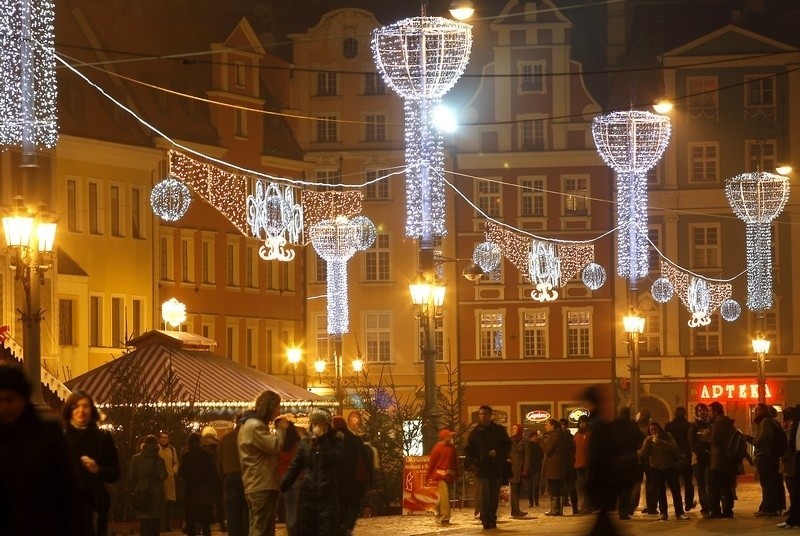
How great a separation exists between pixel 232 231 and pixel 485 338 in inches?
431

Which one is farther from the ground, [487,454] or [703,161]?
[703,161]

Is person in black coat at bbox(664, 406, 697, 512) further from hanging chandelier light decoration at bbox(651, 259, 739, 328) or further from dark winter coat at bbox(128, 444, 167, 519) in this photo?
hanging chandelier light decoration at bbox(651, 259, 739, 328)

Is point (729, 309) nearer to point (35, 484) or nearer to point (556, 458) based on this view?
point (556, 458)

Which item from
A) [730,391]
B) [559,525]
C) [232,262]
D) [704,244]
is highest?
[704,244]

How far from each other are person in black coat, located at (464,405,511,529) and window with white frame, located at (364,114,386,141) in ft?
135

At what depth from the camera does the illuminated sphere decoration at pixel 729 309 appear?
211 feet

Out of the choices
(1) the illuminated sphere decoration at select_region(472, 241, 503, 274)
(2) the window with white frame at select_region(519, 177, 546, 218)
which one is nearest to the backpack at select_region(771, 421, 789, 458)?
(1) the illuminated sphere decoration at select_region(472, 241, 503, 274)

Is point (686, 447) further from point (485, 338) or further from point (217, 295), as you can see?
point (485, 338)

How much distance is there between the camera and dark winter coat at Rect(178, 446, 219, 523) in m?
23.9

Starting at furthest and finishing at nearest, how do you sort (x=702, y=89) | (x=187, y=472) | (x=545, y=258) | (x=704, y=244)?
1. (x=704, y=244)
2. (x=702, y=89)
3. (x=545, y=258)
4. (x=187, y=472)

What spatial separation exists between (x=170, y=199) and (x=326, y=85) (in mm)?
24755

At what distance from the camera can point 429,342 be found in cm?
2814

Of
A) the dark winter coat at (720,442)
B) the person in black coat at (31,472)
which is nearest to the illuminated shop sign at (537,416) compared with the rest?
the dark winter coat at (720,442)

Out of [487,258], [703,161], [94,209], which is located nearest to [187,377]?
[94,209]
